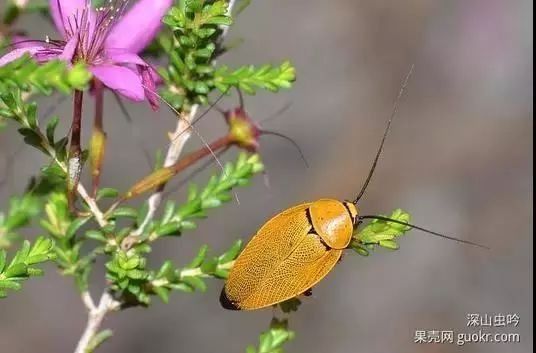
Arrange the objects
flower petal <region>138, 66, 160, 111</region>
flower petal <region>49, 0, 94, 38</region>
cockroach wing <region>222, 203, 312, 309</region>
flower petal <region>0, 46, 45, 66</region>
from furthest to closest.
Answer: cockroach wing <region>222, 203, 312, 309</region>
flower petal <region>49, 0, 94, 38</region>
flower petal <region>138, 66, 160, 111</region>
flower petal <region>0, 46, 45, 66</region>

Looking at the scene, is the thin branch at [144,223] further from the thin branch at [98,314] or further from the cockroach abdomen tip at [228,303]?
the cockroach abdomen tip at [228,303]

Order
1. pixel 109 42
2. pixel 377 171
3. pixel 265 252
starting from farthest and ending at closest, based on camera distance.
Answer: pixel 377 171 → pixel 265 252 → pixel 109 42

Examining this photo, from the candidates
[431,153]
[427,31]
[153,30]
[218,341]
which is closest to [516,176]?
[431,153]

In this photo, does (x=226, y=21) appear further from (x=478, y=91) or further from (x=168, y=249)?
(x=478, y=91)

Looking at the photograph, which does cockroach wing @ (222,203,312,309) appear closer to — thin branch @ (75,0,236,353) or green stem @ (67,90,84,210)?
thin branch @ (75,0,236,353)

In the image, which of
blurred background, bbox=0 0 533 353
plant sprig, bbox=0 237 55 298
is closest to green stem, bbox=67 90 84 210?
plant sprig, bbox=0 237 55 298

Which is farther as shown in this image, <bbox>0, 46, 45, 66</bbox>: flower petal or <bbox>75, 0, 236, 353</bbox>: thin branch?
<bbox>75, 0, 236, 353</bbox>: thin branch

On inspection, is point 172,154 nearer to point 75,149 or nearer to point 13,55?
point 75,149

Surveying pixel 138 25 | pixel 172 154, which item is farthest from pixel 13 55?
pixel 172 154
